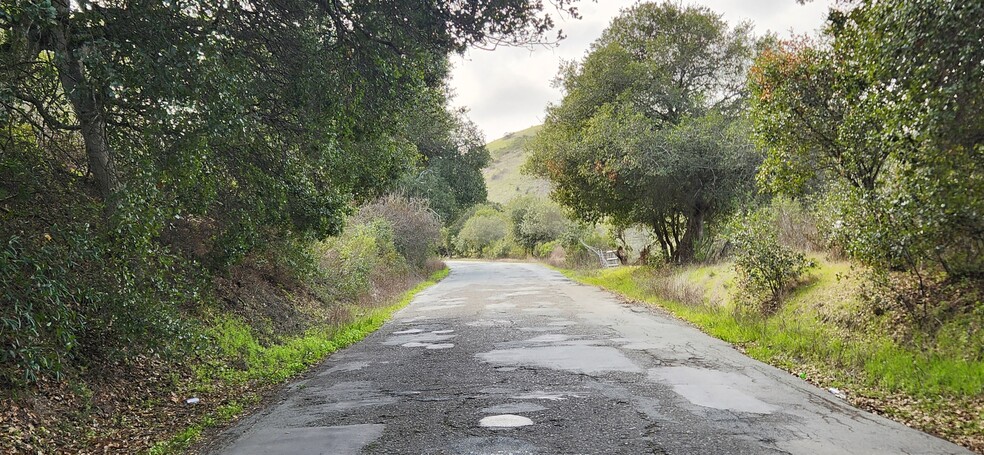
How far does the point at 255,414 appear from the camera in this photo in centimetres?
628

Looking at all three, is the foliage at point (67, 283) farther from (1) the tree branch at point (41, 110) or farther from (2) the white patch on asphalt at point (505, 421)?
(2) the white patch on asphalt at point (505, 421)

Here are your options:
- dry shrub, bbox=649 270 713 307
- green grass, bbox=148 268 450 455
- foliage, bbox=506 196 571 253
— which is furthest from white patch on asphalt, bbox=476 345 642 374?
foliage, bbox=506 196 571 253

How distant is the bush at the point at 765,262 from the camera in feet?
36.0

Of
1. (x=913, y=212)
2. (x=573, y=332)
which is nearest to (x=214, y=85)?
(x=573, y=332)

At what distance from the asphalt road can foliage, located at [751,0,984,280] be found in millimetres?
2422

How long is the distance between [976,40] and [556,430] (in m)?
4.86

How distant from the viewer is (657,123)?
61.1 feet

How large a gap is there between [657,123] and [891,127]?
12.2m

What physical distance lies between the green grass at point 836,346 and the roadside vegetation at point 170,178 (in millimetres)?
5671

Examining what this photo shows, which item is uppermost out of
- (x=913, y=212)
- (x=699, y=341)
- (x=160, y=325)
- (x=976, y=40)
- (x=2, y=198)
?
(x=976, y=40)

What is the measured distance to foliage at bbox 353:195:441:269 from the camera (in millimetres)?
26252

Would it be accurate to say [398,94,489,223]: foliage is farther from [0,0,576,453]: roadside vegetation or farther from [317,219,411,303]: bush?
[0,0,576,453]: roadside vegetation

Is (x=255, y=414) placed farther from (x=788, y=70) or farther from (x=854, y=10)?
(x=788, y=70)

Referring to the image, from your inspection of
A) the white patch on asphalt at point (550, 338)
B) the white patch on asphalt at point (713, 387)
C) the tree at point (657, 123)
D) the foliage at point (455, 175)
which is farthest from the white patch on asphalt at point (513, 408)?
the foliage at point (455, 175)
